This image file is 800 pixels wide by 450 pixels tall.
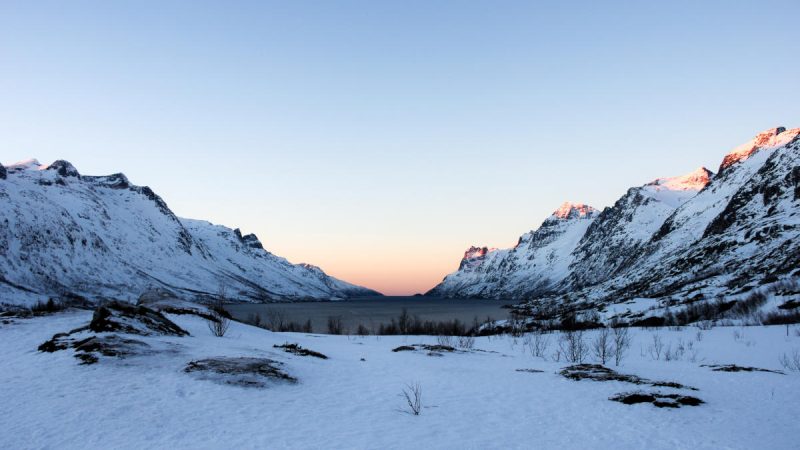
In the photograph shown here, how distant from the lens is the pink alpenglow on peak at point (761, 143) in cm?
15812

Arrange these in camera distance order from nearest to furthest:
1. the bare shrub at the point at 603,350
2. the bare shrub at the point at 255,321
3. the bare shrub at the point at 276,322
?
1. the bare shrub at the point at 603,350
2. the bare shrub at the point at 255,321
3. the bare shrub at the point at 276,322

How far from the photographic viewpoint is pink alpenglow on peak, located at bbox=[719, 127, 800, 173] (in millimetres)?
158125

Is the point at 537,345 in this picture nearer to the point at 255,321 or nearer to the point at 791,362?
the point at 791,362

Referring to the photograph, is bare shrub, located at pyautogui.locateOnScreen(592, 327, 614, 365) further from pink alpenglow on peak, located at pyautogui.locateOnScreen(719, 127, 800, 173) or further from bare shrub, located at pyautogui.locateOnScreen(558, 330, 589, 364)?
pink alpenglow on peak, located at pyautogui.locateOnScreen(719, 127, 800, 173)

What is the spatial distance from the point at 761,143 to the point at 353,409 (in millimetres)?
227002

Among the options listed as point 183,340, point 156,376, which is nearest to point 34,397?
point 156,376

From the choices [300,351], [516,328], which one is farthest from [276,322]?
[300,351]

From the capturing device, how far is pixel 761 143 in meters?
180

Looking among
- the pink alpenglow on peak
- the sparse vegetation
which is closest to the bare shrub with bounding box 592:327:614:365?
the sparse vegetation

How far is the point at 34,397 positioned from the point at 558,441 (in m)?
10.5

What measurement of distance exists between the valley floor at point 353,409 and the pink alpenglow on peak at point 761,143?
7366 inches

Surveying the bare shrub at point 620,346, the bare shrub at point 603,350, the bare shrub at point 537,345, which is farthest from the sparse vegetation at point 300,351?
the bare shrub at point 537,345

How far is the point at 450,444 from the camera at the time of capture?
8.10 m

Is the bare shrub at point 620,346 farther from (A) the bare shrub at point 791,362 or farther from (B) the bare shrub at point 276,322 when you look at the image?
(B) the bare shrub at point 276,322
